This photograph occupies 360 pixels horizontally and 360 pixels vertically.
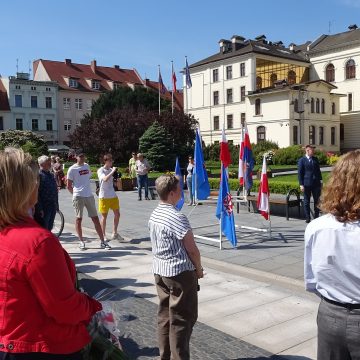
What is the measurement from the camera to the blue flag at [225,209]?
8.44 metres

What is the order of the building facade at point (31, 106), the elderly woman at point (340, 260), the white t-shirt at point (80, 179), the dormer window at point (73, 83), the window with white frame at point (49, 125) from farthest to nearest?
the dormer window at point (73, 83) → the window with white frame at point (49, 125) → the building facade at point (31, 106) → the white t-shirt at point (80, 179) → the elderly woman at point (340, 260)

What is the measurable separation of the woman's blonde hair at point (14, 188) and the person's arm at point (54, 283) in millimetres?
217

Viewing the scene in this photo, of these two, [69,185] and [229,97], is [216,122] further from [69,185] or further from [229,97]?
[69,185]

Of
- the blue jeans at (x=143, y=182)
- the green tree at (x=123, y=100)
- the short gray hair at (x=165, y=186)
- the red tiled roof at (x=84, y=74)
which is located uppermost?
the red tiled roof at (x=84, y=74)

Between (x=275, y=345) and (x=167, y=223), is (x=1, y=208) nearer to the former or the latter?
(x=167, y=223)

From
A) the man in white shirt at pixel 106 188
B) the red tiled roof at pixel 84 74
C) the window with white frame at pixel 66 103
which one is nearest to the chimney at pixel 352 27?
the red tiled roof at pixel 84 74

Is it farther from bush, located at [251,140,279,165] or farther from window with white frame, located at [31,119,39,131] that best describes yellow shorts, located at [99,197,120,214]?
window with white frame, located at [31,119,39,131]

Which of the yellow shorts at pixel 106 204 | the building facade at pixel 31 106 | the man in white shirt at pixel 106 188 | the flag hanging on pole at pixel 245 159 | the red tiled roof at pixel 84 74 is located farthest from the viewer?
the red tiled roof at pixel 84 74

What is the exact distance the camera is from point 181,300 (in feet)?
12.4

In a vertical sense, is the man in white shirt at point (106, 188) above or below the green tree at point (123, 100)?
below

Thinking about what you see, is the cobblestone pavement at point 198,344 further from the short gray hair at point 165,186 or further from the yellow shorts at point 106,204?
the yellow shorts at point 106,204

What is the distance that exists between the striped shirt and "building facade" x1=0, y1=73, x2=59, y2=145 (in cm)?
6520

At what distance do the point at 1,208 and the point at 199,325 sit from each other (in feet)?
11.8

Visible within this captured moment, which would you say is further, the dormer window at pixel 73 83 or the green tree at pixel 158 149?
the dormer window at pixel 73 83
